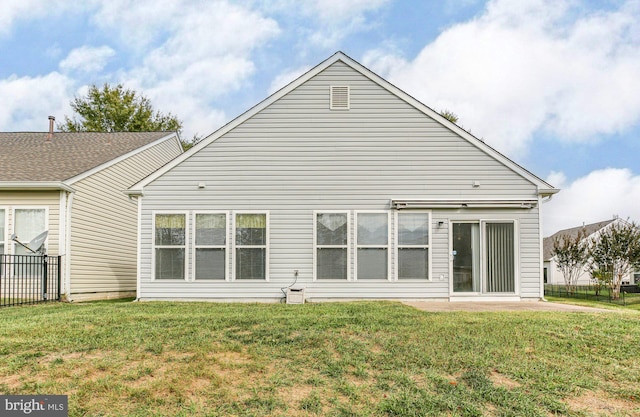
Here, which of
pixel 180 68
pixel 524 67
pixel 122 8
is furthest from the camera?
pixel 180 68

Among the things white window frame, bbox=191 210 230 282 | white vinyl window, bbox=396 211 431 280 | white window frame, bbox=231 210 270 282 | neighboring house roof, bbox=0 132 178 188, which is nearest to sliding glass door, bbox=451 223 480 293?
white vinyl window, bbox=396 211 431 280

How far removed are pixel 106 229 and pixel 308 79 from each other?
762 centimetres

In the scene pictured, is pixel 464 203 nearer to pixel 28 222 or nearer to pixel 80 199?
pixel 80 199

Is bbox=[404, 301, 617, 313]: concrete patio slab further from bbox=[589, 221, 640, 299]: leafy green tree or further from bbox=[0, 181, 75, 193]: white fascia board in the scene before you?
bbox=[589, 221, 640, 299]: leafy green tree

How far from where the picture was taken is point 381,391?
4246 mm

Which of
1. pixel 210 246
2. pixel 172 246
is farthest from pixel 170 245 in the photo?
pixel 210 246

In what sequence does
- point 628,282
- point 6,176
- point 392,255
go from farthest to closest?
point 628,282 → point 6,176 → point 392,255

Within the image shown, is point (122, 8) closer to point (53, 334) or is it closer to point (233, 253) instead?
point (233, 253)

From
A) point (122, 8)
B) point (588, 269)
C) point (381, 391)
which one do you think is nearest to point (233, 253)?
point (381, 391)

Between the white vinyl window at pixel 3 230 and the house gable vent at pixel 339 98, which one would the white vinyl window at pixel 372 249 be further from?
the white vinyl window at pixel 3 230

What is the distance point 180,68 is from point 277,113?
11883mm

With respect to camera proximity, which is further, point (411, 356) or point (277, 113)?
point (277, 113)

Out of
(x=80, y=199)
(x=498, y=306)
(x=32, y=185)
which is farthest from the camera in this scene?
(x=80, y=199)

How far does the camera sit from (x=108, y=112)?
29031 mm
